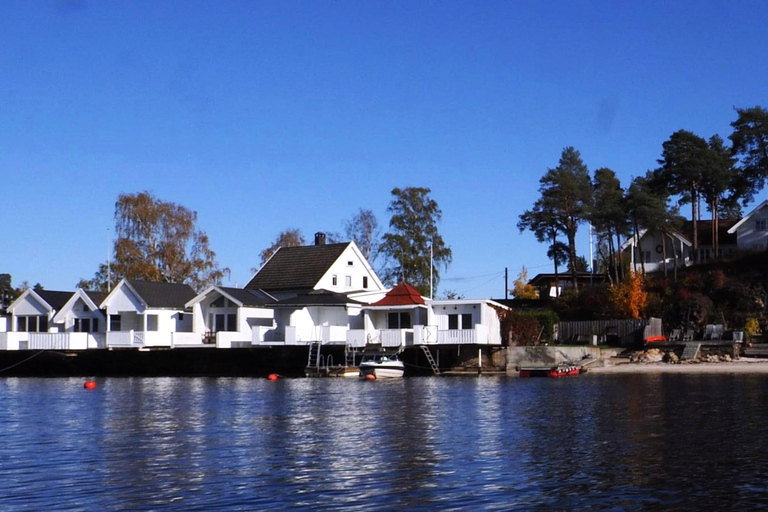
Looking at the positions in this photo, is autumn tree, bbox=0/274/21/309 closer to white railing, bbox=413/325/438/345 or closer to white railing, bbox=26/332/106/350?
white railing, bbox=26/332/106/350

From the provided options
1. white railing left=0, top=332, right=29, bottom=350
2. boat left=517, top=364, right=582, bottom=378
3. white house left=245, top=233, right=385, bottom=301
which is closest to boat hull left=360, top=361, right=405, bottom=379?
boat left=517, top=364, right=582, bottom=378

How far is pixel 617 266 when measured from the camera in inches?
3612

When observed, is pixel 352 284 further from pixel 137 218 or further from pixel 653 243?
pixel 653 243

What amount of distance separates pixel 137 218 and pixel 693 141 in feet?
168

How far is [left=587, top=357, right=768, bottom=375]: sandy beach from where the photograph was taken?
181ft

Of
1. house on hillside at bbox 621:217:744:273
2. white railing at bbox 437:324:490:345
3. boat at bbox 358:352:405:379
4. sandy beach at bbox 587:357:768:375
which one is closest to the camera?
sandy beach at bbox 587:357:768:375

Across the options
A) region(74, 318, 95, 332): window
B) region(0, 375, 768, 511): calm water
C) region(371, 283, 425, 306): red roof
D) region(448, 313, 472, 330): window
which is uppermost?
region(371, 283, 425, 306): red roof

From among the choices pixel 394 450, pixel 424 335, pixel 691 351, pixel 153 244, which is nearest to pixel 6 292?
pixel 153 244

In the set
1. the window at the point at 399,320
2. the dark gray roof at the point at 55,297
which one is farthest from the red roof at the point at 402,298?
the dark gray roof at the point at 55,297

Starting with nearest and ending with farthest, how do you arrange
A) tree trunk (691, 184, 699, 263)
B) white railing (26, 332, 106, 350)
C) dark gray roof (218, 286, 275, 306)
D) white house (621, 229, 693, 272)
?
dark gray roof (218, 286, 275, 306) < white railing (26, 332, 106, 350) < tree trunk (691, 184, 699, 263) < white house (621, 229, 693, 272)

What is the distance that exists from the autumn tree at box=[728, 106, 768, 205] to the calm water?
119ft

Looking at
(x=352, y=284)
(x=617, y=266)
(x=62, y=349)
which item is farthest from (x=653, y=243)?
(x=62, y=349)

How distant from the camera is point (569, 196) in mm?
85375

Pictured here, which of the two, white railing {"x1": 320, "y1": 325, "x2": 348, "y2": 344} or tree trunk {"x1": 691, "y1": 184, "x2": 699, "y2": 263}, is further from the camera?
tree trunk {"x1": 691, "y1": 184, "x2": 699, "y2": 263}
